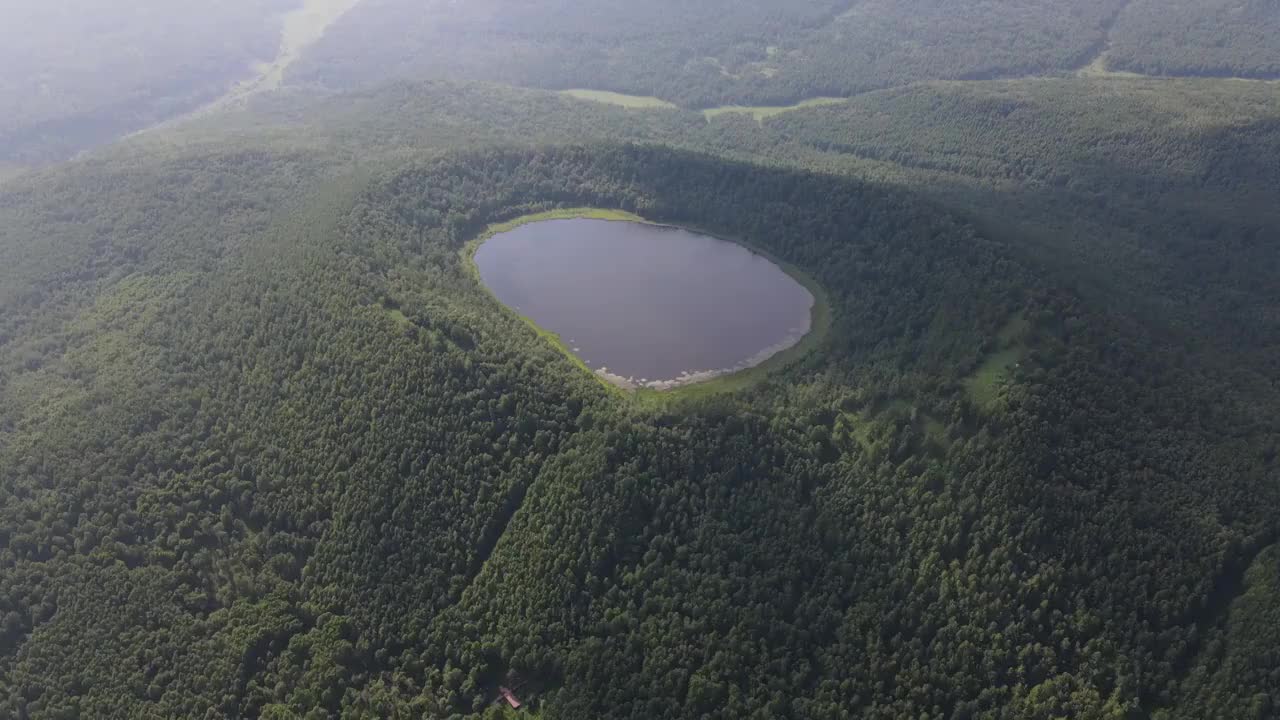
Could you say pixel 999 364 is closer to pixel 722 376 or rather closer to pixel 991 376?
pixel 991 376

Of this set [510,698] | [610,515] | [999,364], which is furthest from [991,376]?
[510,698]

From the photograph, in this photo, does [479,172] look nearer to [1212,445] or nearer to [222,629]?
[222,629]

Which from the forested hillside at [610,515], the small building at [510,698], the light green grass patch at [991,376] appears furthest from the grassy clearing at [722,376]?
the small building at [510,698]

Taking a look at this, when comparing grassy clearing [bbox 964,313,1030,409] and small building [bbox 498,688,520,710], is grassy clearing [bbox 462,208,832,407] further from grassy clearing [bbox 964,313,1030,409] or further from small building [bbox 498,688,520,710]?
small building [bbox 498,688,520,710]

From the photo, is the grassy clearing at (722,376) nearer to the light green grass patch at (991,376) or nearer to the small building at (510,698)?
the light green grass patch at (991,376)

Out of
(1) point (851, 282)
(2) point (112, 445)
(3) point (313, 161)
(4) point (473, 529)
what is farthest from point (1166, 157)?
(2) point (112, 445)

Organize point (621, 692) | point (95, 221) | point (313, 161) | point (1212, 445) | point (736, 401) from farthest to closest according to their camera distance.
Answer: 1. point (313, 161)
2. point (95, 221)
3. point (736, 401)
4. point (1212, 445)
5. point (621, 692)

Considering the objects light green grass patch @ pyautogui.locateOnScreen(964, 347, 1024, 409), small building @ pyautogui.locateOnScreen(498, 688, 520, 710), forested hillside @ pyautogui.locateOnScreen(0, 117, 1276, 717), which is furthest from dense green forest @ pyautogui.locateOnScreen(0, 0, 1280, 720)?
small building @ pyautogui.locateOnScreen(498, 688, 520, 710)
